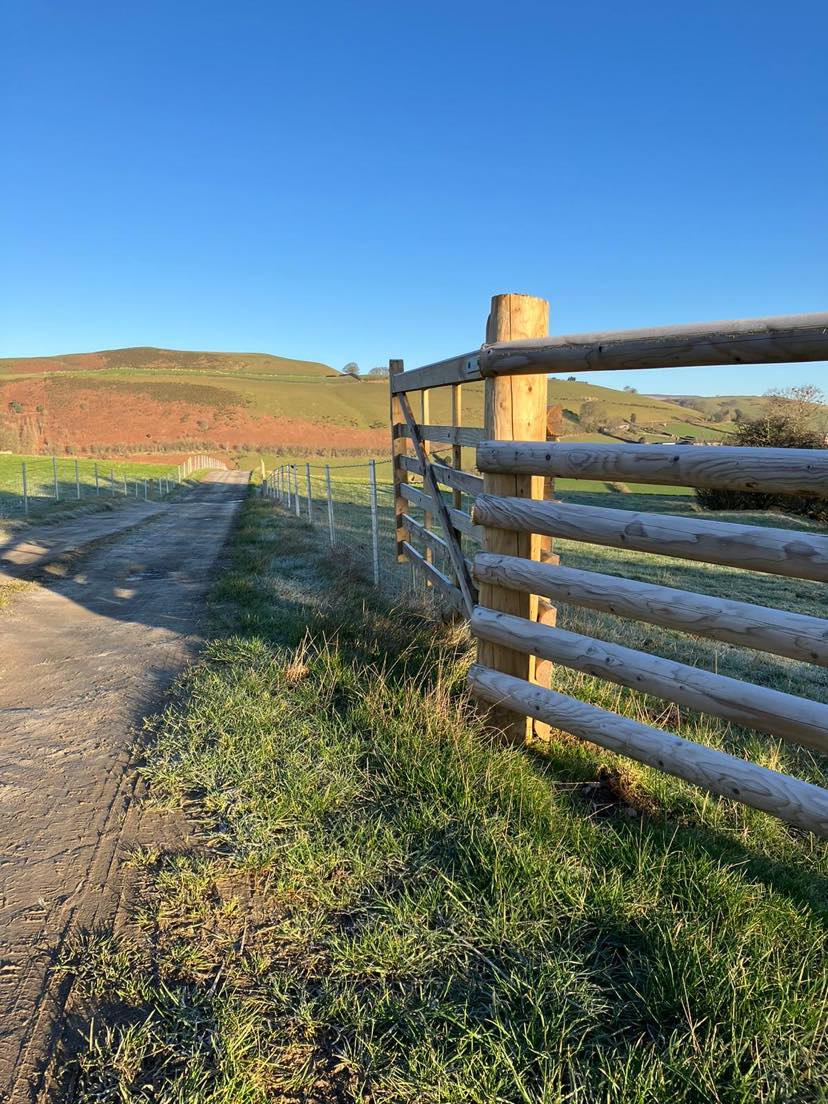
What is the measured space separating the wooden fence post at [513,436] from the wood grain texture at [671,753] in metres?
0.13

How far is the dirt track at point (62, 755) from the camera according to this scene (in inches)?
86.0

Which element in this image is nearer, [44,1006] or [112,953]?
[44,1006]

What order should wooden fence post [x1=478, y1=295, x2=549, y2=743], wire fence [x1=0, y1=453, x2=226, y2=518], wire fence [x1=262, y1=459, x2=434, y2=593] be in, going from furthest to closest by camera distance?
wire fence [x1=0, y1=453, x2=226, y2=518] < wire fence [x1=262, y1=459, x2=434, y2=593] < wooden fence post [x1=478, y1=295, x2=549, y2=743]

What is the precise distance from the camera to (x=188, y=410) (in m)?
98.6

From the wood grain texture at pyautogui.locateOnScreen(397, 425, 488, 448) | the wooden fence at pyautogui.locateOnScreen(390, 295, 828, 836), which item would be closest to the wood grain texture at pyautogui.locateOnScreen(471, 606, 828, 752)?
the wooden fence at pyautogui.locateOnScreen(390, 295, 828, 836)

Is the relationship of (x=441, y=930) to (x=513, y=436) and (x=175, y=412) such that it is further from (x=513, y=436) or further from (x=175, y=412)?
(x=175, y=412)

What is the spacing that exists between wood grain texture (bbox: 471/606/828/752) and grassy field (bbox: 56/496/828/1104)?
1.68 ft

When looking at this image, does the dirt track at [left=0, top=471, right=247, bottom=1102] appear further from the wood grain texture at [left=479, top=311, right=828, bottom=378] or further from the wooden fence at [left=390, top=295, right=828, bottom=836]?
the wood grain texture at [left=479, top=311, right=828, bottom=378]

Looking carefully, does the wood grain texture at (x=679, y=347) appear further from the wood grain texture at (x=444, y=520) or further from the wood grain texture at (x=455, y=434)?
the wood grain texture at (x=444, y=520)

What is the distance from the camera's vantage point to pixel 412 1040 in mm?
1888

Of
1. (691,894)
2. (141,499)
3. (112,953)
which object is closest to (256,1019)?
(112,953)

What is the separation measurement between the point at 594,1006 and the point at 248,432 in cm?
9712

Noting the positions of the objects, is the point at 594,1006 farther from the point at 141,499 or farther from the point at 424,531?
the point at 141,499

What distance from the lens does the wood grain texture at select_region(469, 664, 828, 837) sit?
95.9 inches
